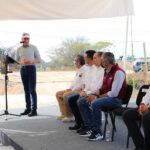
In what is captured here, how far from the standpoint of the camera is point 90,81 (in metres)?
4.02

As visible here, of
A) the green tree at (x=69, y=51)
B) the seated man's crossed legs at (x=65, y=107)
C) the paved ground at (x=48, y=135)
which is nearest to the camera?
the paved ground at (x=48, y=135)

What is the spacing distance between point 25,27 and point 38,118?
8856 millimetres

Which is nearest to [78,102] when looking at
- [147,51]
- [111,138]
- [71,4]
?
[111,138]

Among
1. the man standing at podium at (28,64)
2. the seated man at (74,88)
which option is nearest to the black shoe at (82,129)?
the seated man at (74,88)

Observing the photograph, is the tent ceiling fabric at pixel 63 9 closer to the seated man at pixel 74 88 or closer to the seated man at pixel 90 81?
the seated man at pixel 74 88

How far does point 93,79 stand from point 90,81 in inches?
3.5

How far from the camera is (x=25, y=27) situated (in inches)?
533

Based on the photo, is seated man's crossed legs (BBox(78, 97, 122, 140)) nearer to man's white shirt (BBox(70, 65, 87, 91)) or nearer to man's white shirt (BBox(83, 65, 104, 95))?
man's white shirt (BBox(83, 65, 104, 95))

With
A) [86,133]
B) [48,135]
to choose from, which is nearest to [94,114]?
[86,133]

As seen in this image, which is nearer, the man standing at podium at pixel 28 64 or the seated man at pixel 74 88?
the seated man at pixel 74 88

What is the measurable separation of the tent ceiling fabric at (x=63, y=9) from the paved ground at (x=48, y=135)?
77.9 inches

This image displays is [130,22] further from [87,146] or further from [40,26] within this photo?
[40,26]

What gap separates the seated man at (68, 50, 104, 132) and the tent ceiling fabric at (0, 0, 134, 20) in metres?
1.91

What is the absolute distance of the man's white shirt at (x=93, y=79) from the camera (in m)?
3.85
